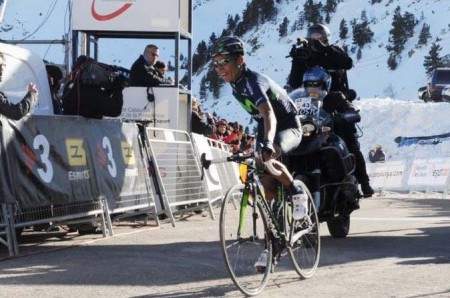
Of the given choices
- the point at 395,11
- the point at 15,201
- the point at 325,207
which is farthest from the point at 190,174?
the point at 395,11

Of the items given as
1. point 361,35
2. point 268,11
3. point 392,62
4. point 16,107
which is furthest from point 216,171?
point 268,11

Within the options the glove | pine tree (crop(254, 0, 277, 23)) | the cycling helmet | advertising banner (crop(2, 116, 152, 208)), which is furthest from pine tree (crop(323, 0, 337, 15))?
the cycling helmet

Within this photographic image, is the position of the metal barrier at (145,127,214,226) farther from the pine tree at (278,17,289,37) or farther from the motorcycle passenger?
the pine tree at (278,17,289,37)

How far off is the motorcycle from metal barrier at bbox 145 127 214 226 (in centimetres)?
213

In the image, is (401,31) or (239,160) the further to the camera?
(401,31)

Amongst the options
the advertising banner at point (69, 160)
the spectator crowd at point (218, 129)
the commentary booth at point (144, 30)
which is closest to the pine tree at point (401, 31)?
the spectator crowd at point (218, 129)

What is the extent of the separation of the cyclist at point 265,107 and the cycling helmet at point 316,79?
6.31 feet

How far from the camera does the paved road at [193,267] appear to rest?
571 centimetres

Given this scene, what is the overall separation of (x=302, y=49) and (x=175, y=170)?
A: 2.87m

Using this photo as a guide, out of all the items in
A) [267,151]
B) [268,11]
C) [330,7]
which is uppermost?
[268,11]

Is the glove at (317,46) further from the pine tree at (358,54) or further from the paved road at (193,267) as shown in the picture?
the pine tree at (358,54)

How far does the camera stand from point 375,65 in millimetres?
108375

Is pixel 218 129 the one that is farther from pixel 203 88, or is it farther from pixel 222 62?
pixel 203 88

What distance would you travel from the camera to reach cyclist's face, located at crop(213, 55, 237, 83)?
5930mm
